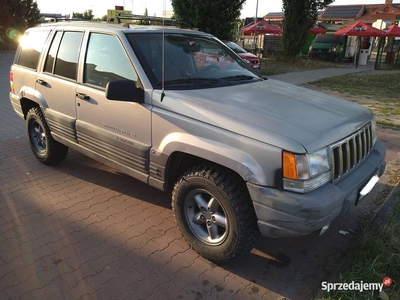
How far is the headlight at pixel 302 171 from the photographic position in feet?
7.54

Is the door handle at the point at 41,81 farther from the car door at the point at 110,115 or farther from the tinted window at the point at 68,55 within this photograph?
the car door at the point at 110,115

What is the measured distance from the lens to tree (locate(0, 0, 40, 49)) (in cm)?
2108

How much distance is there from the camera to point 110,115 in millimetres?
3322

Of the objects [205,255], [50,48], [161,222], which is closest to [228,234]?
[205,255]

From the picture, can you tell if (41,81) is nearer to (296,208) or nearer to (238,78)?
(238,78)

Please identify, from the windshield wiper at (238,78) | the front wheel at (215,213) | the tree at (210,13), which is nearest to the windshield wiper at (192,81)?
the windshield wiper at (238,78)

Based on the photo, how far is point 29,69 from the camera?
4527 millimetres

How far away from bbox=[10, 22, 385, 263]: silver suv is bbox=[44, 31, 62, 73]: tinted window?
14mm

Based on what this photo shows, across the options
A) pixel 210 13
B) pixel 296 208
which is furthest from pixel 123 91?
pixel 210 13

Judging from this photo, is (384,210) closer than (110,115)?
No

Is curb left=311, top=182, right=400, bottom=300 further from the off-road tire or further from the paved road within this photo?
the off-road tire

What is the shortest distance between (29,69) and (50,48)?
576 mm

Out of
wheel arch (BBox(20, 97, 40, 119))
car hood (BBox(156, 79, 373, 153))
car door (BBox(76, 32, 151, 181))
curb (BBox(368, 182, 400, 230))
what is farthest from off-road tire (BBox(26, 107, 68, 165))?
curb (BBox(368, 182, 400, 230))

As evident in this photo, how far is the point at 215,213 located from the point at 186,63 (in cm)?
152
